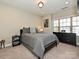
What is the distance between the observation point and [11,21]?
481 centimetres

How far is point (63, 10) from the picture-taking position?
5.41 m

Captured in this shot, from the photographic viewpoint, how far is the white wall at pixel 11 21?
4.35 meters

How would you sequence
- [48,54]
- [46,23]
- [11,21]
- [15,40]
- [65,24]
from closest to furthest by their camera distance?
[48,54] → [15,40] → [11,21] → [65,24] → [46,23]

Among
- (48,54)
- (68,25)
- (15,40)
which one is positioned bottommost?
(48,54)

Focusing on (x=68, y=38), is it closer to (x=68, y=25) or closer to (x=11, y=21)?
(x=68, y=25)

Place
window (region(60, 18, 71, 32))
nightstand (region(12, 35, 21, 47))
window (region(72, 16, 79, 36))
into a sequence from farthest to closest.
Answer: window (region(60, 18, 71, 32)) < window (region(72, 16, 79, 36)) < nightstand (region(12, 35, 21, 47))

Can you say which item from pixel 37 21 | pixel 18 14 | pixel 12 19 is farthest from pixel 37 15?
pixel 12 19

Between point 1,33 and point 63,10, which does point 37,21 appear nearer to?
point 63,10

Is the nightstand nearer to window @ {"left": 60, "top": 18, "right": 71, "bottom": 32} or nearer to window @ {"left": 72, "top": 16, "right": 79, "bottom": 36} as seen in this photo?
window @ {"left": 60, "top": 18, "right": 71, "bottom": 32}

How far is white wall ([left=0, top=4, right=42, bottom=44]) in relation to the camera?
4348 mm

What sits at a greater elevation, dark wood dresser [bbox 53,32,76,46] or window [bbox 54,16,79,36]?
window [bbox 54,16,79,36]

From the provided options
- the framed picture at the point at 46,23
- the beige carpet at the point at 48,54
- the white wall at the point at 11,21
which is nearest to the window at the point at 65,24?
the framed picture at the point at 46,23

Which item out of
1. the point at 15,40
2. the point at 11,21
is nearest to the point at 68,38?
the point at 15,40

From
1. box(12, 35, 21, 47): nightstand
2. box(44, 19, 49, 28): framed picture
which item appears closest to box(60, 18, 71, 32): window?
box(44, 19, 49, 28): framed picture
